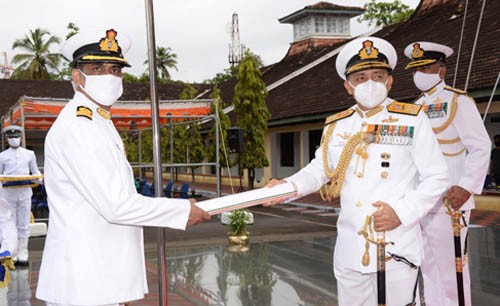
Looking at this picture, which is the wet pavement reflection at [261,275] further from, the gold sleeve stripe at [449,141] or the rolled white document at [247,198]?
the rolled white document at [247,198]

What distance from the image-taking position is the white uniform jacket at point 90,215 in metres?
2.64

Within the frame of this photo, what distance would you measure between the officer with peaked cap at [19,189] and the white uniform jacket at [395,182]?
6225 mm

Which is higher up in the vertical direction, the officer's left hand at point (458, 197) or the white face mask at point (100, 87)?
the white face mask at point (100, 87)

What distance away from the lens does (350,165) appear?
3.22m

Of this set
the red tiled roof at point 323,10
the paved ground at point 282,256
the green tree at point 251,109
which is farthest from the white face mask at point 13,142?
the red tiled roof at point 323,10

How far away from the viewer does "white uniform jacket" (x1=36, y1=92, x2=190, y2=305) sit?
264 cm

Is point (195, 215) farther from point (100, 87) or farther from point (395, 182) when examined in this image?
point (395, 182)

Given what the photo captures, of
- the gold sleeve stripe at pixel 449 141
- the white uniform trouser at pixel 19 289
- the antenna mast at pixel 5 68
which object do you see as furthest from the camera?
the antenna mast at pixel 5 68

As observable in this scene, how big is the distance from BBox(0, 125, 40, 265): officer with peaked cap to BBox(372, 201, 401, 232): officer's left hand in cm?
644

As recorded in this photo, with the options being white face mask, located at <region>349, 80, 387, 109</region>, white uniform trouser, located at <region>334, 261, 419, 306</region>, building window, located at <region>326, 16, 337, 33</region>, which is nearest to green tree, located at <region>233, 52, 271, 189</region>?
building window, located at <region>326, 16, 337, 33</region>

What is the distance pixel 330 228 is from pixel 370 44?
8.90m

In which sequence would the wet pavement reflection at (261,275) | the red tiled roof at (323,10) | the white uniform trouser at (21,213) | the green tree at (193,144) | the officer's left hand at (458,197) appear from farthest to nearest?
the red tiled roof at (323,10)
the green tree at (193,144)
the white uniform trouser at (21,213)
the wet pavement reflection at (261,275)
the officer's left hand at (458,197)

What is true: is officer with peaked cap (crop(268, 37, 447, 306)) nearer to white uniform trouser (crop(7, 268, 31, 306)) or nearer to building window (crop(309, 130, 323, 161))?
white uniform trouser (crop(7, 268, 31, 306))

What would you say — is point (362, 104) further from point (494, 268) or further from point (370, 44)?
point (494, 268)
